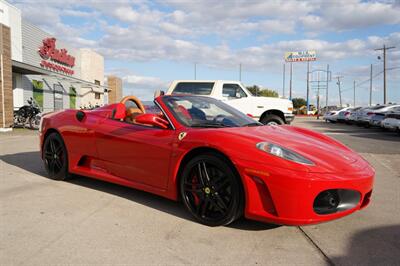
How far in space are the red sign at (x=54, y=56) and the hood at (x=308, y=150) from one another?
73.3 feet

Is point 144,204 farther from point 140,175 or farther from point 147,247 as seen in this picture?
point 147,247

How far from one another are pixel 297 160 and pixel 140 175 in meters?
1.69

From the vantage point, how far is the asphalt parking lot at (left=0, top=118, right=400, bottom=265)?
2.52 metres

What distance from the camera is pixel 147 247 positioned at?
268cm

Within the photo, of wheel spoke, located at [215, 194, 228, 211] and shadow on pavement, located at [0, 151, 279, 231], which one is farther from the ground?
wheel spoke, located at [215, 194, 228, 211]

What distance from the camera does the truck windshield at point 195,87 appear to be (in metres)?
11.1

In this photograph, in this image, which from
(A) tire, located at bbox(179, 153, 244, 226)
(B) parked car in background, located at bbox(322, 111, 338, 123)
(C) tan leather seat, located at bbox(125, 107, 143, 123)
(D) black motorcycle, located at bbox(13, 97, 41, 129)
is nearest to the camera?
(A) tire, located at bbox(179, 153, 244, 226)

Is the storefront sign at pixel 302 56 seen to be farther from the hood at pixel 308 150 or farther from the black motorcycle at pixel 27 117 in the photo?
the hood at pixel 308 150

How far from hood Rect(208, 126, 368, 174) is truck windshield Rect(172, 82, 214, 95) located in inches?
298

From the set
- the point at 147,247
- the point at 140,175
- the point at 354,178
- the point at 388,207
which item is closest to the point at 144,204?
the point at 140,175

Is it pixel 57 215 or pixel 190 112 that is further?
pixel 190 112

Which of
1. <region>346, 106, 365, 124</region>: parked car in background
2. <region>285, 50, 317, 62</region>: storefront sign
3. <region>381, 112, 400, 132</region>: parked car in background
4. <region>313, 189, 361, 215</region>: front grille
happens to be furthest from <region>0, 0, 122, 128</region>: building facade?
<region>285, 50, 317, 62</region>: storefront sign

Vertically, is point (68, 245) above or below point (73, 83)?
below

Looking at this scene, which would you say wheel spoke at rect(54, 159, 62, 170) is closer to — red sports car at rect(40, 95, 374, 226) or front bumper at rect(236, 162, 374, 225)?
red sports car at rect(40, 95, 374, 226)
